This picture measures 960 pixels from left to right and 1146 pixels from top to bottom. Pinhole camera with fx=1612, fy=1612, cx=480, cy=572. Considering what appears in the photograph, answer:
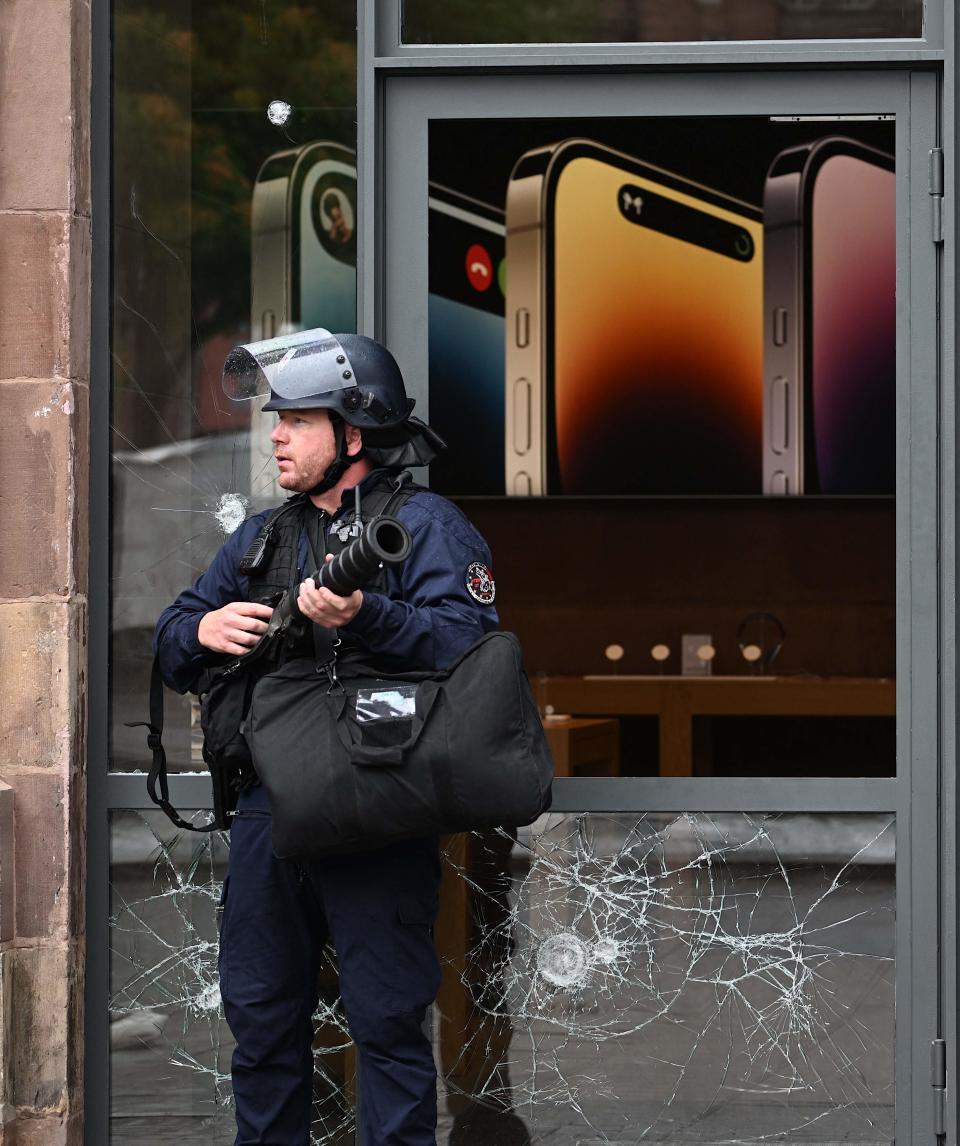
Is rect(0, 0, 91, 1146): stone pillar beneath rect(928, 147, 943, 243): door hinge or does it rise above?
beneath

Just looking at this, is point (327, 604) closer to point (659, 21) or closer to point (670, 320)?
point (659, 21)

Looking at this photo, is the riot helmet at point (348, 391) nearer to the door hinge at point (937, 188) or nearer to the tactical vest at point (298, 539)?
the tactical vest at point (298, 539)

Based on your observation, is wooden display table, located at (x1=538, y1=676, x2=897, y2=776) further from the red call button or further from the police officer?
the police officer

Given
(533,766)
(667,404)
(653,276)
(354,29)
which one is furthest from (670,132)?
(533,766)

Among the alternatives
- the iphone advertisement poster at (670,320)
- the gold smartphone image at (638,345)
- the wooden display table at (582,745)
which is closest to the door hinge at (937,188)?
the wooden display table at (582,745)

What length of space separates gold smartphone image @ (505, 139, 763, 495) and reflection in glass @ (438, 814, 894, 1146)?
482cm

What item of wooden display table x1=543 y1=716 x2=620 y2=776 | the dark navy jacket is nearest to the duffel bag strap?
the dark navy jacket

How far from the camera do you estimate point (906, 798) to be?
3545 mm

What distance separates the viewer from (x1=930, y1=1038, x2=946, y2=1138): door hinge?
11.5 feet

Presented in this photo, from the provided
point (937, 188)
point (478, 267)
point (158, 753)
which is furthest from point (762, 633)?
point (158, 753)

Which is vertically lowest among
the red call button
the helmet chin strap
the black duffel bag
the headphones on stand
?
the headphones on stand

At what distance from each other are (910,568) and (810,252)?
16.0 feet

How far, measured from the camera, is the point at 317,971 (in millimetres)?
3100

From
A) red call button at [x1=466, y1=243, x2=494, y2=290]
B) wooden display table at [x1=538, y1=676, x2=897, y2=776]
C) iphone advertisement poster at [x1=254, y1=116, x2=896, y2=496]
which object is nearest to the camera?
wooden display table at [x1=538, y1=676, x2=897, y2=776]
